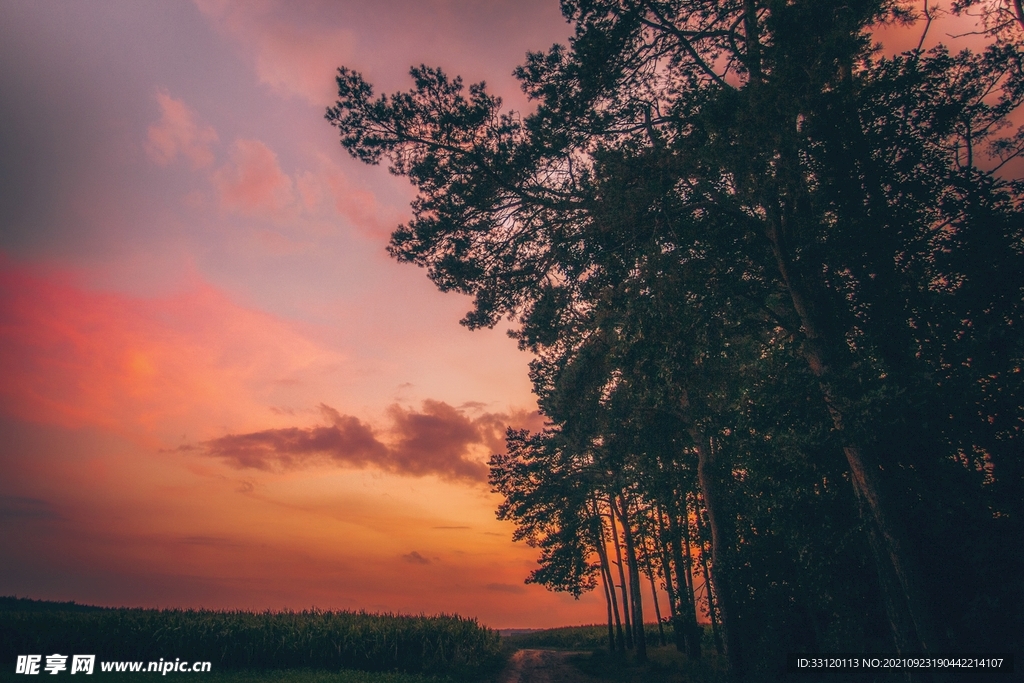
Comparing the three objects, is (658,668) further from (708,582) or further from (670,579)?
(670,579)

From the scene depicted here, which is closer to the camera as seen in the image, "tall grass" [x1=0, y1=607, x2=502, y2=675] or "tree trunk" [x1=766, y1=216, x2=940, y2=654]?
"tree trunk" [x1=766, y1=216, x2=940, y2=654]

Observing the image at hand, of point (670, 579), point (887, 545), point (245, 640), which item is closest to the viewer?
point (887, 545)

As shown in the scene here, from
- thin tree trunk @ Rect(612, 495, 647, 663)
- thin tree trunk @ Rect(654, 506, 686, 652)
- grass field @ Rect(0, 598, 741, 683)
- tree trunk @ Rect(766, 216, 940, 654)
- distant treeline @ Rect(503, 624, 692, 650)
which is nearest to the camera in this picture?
tree trunk @ Rect(766, 216, 940, 654)

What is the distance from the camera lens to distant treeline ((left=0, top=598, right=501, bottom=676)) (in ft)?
54.1

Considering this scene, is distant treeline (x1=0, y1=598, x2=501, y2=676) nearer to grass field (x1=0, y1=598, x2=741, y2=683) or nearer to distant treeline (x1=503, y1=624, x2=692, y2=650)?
grass field (x1=0, y1=598, x2=741, y2=683)

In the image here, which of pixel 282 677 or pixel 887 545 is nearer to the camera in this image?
pixel 887 545

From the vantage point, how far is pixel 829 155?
40.1 ft

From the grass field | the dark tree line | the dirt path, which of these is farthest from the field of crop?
the dark tree line

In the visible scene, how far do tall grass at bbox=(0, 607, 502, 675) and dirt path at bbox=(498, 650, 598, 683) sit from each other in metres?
1.38

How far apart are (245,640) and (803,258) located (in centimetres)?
2310

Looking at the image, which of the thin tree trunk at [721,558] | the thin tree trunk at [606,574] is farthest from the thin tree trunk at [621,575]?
the thin tree trunk at [721,558]

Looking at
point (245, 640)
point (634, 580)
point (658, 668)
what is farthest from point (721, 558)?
point (245, 640)

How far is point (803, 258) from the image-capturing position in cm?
1200

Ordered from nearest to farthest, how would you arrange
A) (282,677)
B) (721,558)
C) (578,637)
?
(282,677) → (721,558) → (578,637)
